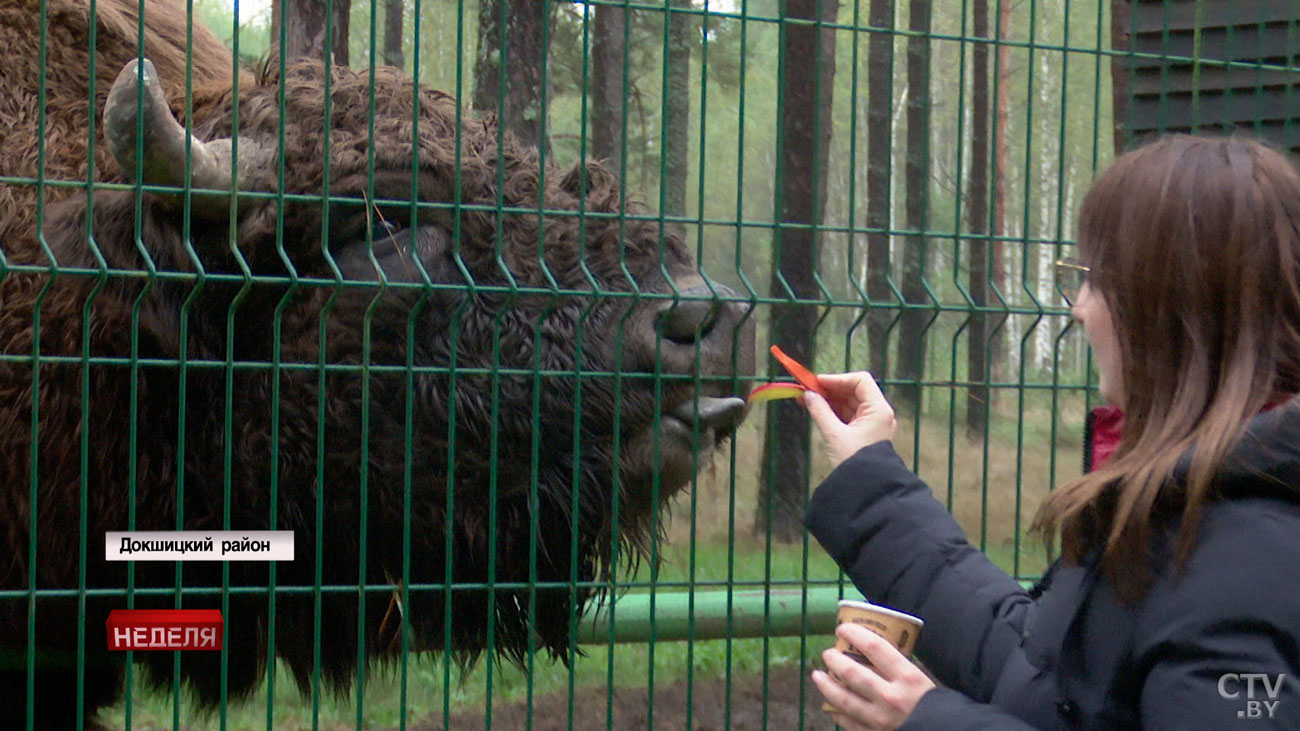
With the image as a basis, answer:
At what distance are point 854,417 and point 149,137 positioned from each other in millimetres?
2070

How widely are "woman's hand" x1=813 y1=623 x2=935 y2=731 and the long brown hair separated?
1.21ft

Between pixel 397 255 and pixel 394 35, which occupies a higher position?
pixel 394 35

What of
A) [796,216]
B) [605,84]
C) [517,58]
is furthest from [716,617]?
[605,84]

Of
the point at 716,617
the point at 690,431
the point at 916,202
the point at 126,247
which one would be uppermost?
the point at 916,202

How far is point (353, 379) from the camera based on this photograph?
4020 mm

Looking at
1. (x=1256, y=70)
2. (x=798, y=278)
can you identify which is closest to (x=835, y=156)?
(x=798, y=278)

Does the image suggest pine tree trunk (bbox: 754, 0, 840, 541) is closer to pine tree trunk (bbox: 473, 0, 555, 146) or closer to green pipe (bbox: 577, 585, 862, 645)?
pine tree trunk (bbox: 473, 0, 555, 146)

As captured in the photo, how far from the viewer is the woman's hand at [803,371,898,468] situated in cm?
291

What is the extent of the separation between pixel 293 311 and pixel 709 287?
131 cm

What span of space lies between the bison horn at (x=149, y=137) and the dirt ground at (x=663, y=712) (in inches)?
160

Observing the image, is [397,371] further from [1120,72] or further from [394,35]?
[394,35]

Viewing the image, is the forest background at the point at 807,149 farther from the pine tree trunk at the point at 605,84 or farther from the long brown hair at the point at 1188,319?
the long brown hair at the point at 1188,319

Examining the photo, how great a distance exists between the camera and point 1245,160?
6.91ft

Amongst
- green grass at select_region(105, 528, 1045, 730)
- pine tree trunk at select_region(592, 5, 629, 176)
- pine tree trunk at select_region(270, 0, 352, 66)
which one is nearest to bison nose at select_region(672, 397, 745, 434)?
green grass at select_region(105, 528, 1045, 730)
